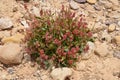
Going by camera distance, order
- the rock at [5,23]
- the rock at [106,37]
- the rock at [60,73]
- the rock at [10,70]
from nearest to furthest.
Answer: the rock at [60,73], the rock at [10,70], the rock at [5,23], the rock at [106,37]

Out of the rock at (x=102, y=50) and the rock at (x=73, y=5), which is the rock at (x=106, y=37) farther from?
the rock at (x=73, y=5)

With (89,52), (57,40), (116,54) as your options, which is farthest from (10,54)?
(116,54)

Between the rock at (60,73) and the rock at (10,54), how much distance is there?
547 millimetres

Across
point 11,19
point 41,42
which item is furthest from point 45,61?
point 11,19

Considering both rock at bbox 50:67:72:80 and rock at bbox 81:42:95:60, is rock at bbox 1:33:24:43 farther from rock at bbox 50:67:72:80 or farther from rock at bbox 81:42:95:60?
rock at bbox 81:42:95:60

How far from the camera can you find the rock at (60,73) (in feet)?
14.8

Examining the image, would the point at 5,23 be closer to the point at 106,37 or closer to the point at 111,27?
the point at 106,37

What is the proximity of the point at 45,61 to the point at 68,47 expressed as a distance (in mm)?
393

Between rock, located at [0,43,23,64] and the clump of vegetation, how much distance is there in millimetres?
167

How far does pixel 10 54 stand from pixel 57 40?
0.70 m

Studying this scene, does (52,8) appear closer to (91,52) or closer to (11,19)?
(11,19)

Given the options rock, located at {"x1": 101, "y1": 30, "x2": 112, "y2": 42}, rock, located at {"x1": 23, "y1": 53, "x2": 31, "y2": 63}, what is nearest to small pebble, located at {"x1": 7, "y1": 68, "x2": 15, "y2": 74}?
rock, located at {"x1": 23, "y1": 53, "x2": 31, "y2": 63}

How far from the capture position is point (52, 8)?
18.8 feet

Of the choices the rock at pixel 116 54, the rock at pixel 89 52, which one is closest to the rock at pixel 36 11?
the rock at pixel 89 52
